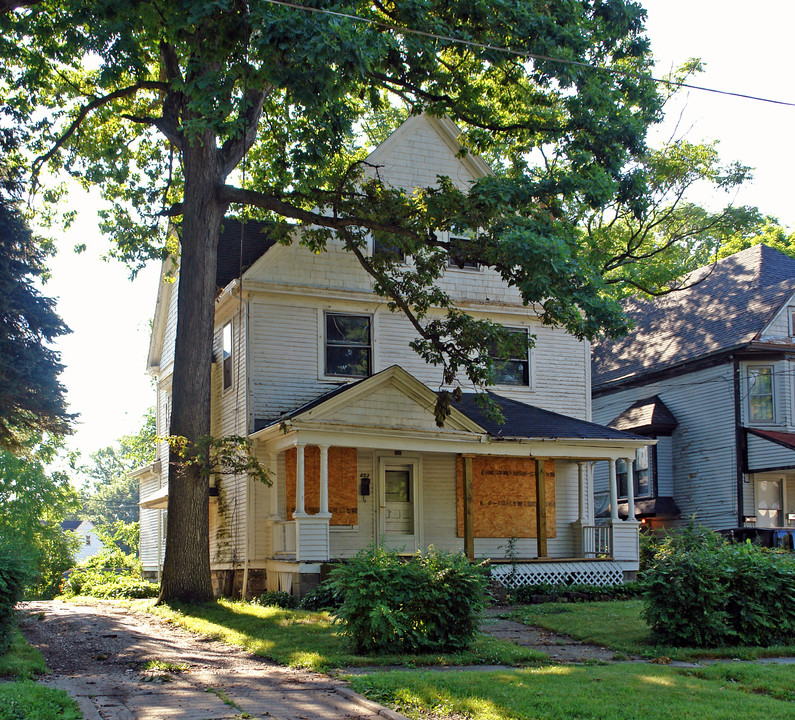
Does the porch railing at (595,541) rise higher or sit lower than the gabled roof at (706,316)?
lower

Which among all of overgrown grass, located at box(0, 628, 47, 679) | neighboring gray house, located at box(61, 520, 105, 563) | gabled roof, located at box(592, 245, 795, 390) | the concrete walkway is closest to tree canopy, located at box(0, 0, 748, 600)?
the concrete walkway

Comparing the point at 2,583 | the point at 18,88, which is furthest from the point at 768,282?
the point at 2,583

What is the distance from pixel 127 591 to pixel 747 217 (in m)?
21.1

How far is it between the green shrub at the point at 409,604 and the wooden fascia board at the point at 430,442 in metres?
6.48

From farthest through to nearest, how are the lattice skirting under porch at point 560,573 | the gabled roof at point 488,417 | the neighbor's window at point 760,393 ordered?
the neighbor's window at point 760,393, the lattice skirting under porch at point 560,573, the gabled roof at point 488,417

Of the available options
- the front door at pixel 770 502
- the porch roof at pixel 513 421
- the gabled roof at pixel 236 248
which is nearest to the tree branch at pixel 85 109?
the gabled roof at pixel 236 248

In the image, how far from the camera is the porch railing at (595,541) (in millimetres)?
20344

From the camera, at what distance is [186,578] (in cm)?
1644

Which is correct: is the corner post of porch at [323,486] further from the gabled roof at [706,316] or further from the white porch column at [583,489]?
the gabled roof at [706,316]

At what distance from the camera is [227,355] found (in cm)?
2052

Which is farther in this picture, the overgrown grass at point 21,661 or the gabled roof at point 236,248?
the gabled roof at point 236,248

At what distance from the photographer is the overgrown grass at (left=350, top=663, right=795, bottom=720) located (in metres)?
7.25

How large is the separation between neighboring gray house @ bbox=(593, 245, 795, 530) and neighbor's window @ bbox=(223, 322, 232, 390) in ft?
42.6

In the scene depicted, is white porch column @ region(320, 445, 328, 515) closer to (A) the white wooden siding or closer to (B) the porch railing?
(B) the porch railing
